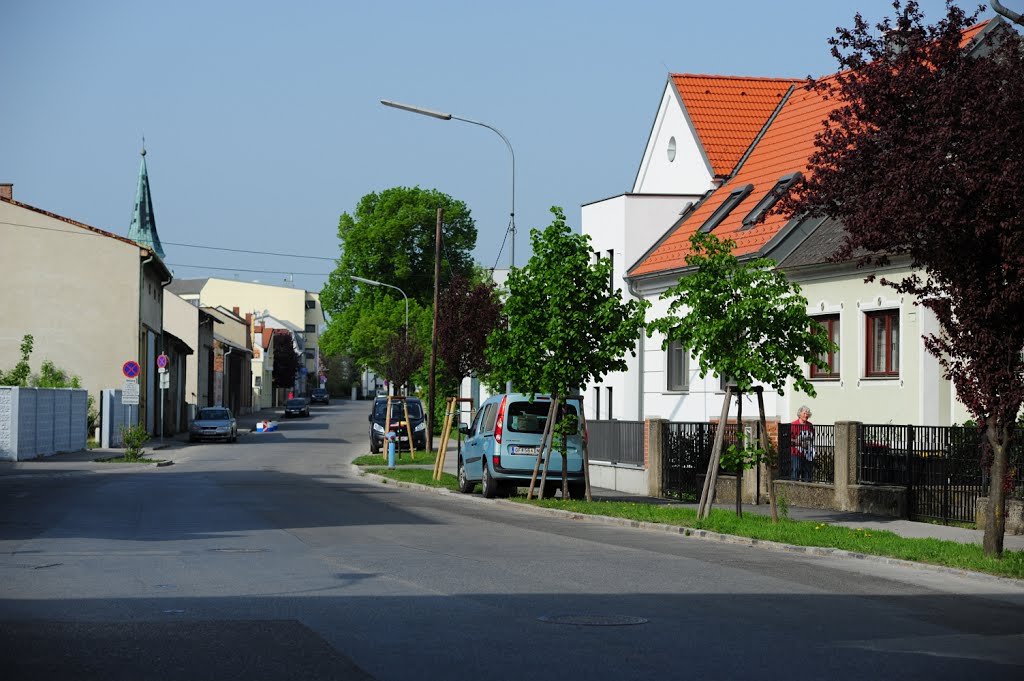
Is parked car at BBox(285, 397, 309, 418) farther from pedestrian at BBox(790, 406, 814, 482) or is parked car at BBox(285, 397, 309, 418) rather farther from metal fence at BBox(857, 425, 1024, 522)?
metal fence at BBox(857, 425, 1024, 522)

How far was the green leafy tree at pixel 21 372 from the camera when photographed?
48.6 m

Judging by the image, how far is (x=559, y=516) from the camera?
2239 centimetres

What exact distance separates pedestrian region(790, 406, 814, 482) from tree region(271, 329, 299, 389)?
11915 cm

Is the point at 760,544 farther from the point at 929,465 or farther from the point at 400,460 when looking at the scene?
the point at 400,460

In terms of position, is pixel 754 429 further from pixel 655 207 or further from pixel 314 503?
pixel 655 207

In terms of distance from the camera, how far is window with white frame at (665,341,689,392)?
1351 inches

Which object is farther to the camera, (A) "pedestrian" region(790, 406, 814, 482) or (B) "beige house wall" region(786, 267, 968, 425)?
(B) "beige house wall" region(786, 267, 968, 425)

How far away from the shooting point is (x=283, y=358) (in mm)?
140500

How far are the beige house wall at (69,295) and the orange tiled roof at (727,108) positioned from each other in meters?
24.2

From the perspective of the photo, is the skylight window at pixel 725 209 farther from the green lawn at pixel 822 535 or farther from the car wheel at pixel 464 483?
the green lawn at pixel 822 535

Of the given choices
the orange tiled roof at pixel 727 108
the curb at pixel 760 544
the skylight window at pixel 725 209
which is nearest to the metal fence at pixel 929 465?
the curb at pixel 760 544

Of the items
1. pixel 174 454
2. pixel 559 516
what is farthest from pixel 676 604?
pixel 174 454

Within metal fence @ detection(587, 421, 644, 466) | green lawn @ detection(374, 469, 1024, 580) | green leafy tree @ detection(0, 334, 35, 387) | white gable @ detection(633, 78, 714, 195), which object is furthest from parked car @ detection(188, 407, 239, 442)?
green lawn @ detection(374, 469, 1024, 580)

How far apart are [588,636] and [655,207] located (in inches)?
1125
